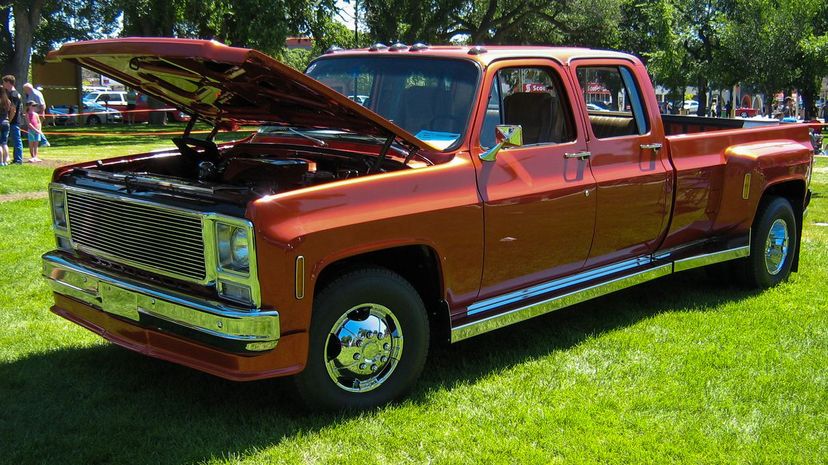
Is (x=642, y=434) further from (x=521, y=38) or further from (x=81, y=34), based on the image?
(x=521, y=38)

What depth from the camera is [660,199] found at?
5430mm

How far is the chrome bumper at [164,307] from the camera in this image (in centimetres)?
352

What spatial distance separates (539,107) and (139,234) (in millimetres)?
2564

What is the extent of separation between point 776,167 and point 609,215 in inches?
77.9

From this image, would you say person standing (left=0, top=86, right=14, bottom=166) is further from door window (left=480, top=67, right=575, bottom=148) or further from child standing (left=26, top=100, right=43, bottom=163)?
door window (left=480, top=67, right=575, bottom=148)

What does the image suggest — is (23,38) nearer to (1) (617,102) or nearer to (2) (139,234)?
(1) (617,102)

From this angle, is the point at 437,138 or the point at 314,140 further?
the point at 314,140

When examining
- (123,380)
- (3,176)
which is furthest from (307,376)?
(3,176)

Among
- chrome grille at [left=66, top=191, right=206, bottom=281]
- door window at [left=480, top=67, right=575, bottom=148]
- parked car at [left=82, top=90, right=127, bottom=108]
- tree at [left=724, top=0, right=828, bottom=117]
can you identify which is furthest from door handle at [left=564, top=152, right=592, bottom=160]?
parked car at [left=82, top=90, right=127, bottom=108]

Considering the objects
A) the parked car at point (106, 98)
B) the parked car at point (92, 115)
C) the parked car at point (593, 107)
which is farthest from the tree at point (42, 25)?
the parked car at point (593, 107)

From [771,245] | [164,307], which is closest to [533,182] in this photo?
[164,307]

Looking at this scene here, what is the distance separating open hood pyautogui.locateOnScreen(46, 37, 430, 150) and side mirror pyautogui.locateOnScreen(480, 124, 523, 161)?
35 centimetres

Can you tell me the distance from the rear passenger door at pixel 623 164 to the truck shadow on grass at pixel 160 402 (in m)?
0.69

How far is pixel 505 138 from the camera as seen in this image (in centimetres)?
430
